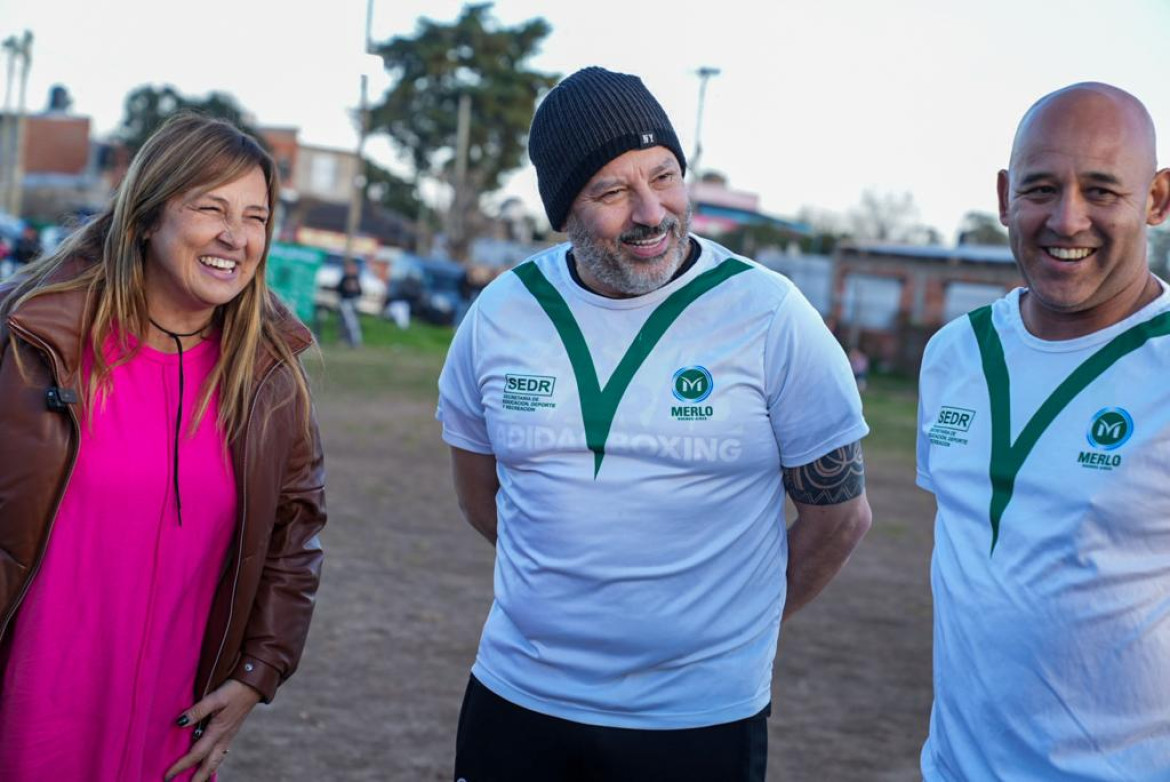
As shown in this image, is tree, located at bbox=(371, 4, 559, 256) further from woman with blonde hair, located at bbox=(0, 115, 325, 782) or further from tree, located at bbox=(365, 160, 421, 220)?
woman with blonde hair, located at bbox=(0, 115, 325, 782)

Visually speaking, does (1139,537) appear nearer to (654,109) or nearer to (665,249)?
(665,249)

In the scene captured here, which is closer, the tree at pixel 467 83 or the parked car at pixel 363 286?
the parked car at pixel 363 286

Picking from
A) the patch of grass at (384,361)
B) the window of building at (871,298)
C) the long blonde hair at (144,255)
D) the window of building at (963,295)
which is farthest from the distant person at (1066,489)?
the window of building at (871,298)

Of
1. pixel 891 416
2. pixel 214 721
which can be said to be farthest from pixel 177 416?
pixel 891 416

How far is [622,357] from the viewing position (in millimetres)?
3191

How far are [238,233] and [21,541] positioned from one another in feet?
2.79

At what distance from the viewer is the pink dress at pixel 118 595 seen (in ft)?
9.53

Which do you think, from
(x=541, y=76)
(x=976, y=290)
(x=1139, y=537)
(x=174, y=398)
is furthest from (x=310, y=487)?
(x=541, y=76)

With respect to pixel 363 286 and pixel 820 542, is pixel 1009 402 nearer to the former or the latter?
pixel 820 542

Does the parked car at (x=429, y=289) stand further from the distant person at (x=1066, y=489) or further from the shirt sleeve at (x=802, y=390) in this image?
the distant person at (x=1066, y=489)

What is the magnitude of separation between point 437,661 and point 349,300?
23.2 metres

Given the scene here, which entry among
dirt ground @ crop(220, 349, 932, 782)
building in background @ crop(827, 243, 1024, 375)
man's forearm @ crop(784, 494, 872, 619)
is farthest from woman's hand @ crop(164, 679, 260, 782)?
building in background @ crop(827, 243, 1024, 375)

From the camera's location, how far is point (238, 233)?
3.12m

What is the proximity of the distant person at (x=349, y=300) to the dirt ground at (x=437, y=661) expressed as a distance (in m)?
16.9
